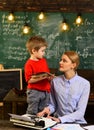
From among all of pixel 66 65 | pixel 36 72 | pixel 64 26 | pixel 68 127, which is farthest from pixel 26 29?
pixel 68 127

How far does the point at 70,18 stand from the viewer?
5.25m

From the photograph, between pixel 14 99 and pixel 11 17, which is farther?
pixel 11 17

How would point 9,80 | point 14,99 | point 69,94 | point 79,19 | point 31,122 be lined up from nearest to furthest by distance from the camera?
point 31,122 → point 69,94 → point 14,99 → point 79,19 → point 9,80

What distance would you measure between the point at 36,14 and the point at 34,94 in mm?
2138

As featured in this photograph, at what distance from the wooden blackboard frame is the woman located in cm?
237

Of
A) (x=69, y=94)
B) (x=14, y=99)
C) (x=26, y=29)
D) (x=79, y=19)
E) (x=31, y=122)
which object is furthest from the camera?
(x=26, y=29)

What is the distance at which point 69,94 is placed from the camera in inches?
115

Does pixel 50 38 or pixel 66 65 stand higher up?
pixel 50 38

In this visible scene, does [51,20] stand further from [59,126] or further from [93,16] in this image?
[59,126]

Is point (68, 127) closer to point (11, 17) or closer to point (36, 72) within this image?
point (36, 72)

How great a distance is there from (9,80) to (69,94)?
2.64 metres

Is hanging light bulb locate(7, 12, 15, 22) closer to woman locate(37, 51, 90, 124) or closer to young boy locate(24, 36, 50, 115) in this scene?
young boy locate(24, 36, 50, 115)

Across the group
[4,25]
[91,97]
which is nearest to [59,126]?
[91,97]

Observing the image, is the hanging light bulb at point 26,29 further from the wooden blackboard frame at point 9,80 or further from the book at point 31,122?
the book at point 31,122
